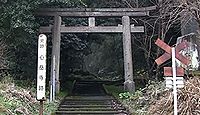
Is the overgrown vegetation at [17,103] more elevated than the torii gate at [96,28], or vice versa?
the torii gate at [96,28]

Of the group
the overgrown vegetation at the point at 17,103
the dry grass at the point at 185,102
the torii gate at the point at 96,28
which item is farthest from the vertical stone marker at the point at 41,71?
the torii gate at the point at 96,28

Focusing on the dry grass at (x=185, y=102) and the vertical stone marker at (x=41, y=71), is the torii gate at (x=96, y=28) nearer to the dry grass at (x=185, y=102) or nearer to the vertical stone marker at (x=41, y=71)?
the dry grass at (x=185, y=102)

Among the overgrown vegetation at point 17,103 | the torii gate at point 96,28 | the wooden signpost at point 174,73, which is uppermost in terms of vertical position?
the torii gate at point 96,28

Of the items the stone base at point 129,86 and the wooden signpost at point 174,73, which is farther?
the stone base at point 129,86

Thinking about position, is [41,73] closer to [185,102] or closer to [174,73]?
[174,73]

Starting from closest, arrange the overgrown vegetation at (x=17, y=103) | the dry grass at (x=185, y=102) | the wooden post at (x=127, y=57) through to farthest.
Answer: the dry grass at (x=185, y=102) → the overgrown vegetation at (x=17, y=103) → the wooden post at (x=127, y=57)

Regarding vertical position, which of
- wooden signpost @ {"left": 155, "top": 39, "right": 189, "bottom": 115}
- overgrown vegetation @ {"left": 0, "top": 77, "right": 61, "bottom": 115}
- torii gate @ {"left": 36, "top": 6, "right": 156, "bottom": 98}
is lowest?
overgrown vegetation @ {"left": 0, "top": 77, "right": 61, "bottom": 115}

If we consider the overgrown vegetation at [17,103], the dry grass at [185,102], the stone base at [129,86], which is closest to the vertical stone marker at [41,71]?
the overgrown vegetation at [17,103]

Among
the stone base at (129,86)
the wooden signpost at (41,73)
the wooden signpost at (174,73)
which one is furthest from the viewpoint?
the stone base at (129,86)

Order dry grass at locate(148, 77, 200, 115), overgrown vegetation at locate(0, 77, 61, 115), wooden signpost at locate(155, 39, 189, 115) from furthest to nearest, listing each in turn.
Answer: overgrown vegetation at locate(0, 77, 61, 115) → dry grass at locate(148, 77, 200, 115) → wooden signpost at locate(155, 39, 189, 115)

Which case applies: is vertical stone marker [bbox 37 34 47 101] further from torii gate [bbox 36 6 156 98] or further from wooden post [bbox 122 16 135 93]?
wooden post [bbox 122 16 135 93]

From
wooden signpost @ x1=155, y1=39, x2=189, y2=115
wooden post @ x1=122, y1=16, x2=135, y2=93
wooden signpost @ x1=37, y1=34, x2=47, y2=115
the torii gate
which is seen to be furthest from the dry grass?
the torii gate

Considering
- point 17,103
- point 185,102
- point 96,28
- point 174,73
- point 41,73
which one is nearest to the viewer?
point 174,73

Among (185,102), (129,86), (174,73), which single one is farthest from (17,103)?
(129,86)
